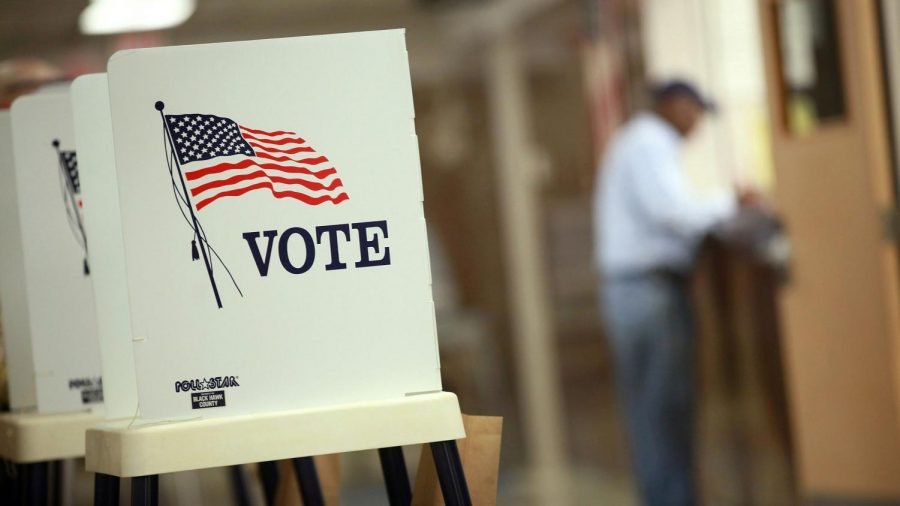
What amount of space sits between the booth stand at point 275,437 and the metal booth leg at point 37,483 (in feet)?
1.28

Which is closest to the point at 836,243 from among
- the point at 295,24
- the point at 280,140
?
the point at 280,140

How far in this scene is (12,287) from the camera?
4.69 ft

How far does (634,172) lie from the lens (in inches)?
159

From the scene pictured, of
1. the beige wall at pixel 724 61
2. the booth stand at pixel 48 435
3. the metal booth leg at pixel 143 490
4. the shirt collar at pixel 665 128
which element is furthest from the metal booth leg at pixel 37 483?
the beige wall at pixel 724 61

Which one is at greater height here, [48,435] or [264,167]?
[264,167]

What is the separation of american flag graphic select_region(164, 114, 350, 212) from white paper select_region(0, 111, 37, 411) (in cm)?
47

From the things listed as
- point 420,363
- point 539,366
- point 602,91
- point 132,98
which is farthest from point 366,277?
point 539,366

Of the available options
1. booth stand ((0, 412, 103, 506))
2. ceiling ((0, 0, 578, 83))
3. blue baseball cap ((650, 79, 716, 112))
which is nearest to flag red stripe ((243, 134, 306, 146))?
booth stand ((0, 412, 103, 506))

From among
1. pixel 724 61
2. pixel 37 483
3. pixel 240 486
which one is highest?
pixel 724 61

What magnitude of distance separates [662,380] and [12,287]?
111 inches

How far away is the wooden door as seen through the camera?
355 cm

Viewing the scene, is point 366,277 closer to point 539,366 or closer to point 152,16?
point 152,16

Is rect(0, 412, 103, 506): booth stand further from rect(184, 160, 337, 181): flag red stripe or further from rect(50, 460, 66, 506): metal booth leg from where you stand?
rect(184, 160, 337, 181): flag red stripe

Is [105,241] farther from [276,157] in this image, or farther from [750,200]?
[750,200]
